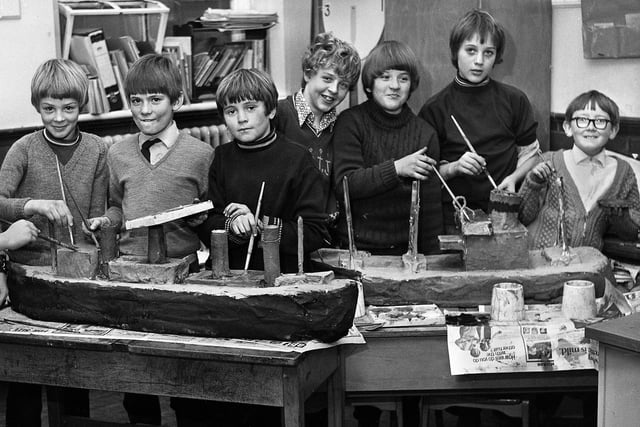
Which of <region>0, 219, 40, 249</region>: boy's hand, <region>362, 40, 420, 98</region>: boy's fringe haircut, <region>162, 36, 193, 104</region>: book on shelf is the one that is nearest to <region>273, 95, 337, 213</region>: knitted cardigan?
<region>362, 40, 420, 98</region>: boy's fringe haircut

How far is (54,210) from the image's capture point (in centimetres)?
328

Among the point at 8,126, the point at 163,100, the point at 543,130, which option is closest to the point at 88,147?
the point at 163,100

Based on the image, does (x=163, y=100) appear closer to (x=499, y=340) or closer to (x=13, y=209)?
(x=13, y=209)

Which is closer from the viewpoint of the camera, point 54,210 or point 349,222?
point 54,210

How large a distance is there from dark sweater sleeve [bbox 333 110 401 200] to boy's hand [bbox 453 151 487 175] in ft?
0.83

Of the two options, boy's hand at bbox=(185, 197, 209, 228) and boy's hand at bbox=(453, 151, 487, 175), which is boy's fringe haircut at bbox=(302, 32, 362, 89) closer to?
boy's hand at bbox=(453, 151, 487, 175)

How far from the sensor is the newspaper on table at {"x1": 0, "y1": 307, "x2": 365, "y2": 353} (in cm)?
295

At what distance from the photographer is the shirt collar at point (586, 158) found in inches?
146

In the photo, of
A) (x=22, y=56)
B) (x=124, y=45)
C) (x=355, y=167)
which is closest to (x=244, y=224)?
(x=355, y=167)

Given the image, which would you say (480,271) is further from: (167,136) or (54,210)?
(54,210)

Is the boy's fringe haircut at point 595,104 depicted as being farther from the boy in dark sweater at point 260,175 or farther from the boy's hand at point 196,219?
the boy's hand at point 196,219

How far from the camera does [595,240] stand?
3.69 m

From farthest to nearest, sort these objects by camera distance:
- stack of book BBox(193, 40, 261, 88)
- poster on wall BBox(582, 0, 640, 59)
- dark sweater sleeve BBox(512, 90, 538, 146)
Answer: stack of book BBox(193, 40, 261, 88), poster on wall BBox(582, 0, 640, 59), dark sweater sleeve BBox(512, 90, 538, 146)

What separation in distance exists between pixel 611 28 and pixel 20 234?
8.68ft
